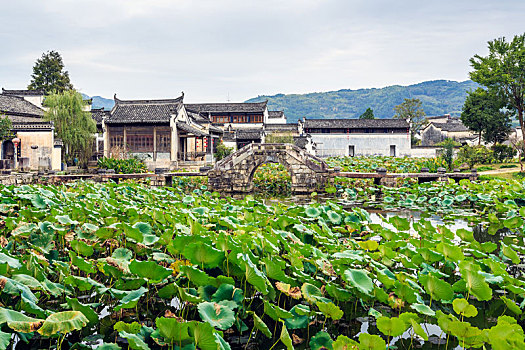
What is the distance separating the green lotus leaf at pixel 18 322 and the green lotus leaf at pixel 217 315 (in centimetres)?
94

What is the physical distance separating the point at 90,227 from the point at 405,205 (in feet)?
30.7

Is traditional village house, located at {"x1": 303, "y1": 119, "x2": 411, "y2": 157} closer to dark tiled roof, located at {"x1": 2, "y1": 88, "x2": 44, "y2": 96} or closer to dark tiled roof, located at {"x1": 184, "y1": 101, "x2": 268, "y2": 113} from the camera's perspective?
dark tiled roof, located at {"x1": 184, "y1": 101, "x2": 268, "y2": 113}

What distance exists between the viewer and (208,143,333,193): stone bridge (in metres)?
17.2

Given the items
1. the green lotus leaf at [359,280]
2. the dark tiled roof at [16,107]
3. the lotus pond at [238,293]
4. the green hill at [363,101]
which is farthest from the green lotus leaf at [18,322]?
the green hill at [363,101]

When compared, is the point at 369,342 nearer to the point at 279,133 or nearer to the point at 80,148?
the point at 80,148

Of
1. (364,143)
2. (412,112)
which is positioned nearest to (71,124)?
(364,143)

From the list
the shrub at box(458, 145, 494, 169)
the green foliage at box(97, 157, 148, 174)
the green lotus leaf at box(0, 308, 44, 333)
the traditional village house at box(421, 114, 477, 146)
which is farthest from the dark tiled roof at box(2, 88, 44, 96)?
the traditional village house at box(421, 114, 477, 146)

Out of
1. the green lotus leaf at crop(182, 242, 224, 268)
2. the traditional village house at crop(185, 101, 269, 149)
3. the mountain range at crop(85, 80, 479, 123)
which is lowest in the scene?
the green lotus leaf at crop(182, 242, 224, 268)

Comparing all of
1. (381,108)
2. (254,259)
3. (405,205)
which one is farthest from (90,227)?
(381,108)

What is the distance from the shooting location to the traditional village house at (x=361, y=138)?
43250mm

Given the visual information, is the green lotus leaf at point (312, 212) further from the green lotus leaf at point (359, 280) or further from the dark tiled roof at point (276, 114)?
the dark tiled roof at point (276, 114)

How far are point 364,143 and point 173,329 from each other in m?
42.9

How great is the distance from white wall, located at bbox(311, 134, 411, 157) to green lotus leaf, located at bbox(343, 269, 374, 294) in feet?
132

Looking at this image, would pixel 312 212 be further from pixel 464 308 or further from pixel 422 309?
pixel 464 308
